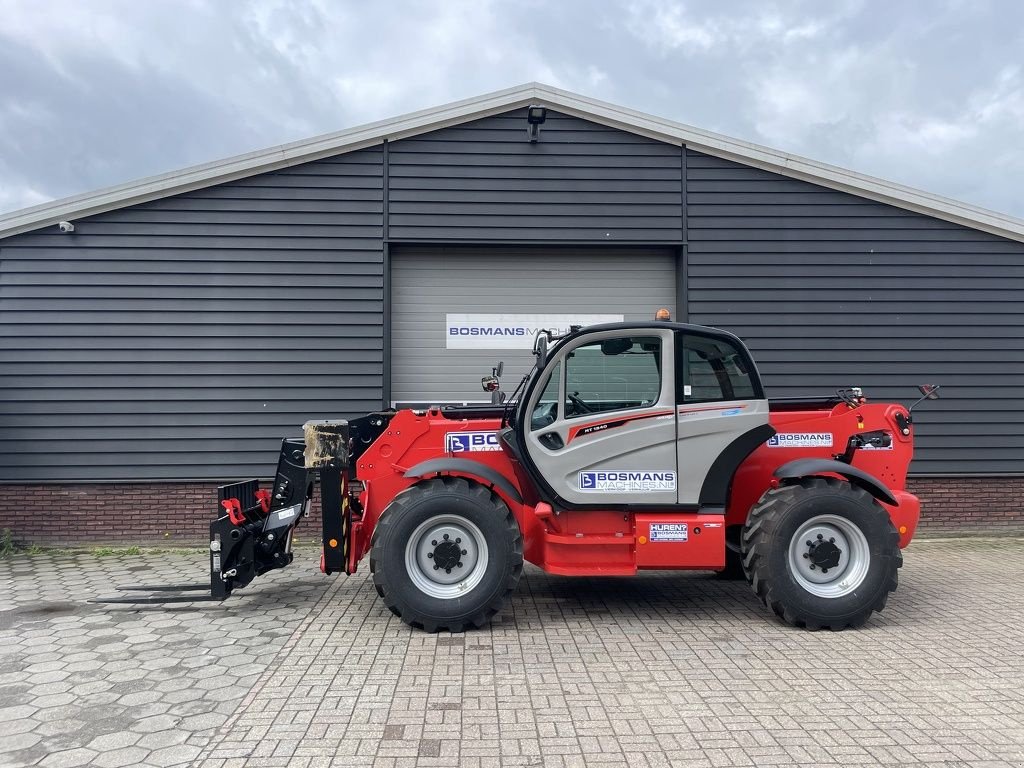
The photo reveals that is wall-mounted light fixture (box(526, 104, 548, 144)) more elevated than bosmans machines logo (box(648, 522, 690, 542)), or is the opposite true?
wall-mounted light fixture (box(526, 104, 548, 144))

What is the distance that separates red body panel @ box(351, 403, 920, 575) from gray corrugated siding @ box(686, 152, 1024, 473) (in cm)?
308

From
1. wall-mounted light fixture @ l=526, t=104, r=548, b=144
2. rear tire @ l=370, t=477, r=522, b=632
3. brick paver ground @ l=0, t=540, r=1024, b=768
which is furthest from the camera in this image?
wall-mounted light fixture @ l=526, t=104, r=548, b=144

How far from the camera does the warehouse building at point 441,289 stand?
8.55 m

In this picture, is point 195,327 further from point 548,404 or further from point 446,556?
point 548,404

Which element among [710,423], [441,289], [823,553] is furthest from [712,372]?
[441,289]

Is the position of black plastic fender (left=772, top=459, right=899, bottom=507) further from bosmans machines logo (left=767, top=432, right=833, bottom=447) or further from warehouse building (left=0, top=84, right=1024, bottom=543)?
warehouse building (left=0, top=84, right=1024, bottom=543)

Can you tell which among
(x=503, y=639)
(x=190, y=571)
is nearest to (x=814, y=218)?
(x=503, y=639)

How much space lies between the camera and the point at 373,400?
8.83 metres

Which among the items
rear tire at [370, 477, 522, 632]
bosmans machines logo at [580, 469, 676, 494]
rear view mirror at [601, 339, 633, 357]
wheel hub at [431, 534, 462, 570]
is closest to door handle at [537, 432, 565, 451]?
bosmans machines logo at [580, 469, 676, 494]

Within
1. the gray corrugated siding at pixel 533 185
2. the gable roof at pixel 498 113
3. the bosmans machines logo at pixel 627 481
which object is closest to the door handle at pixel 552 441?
the bosmans machines logo at pixel 627 481

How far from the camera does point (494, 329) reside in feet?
30.3

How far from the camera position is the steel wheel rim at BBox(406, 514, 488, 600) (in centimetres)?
537

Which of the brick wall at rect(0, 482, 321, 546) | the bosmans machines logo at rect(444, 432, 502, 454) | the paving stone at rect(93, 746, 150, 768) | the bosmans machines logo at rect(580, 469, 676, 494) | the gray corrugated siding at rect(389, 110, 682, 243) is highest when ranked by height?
the gray corrugated siding at rect(389, 110, 682, 243)

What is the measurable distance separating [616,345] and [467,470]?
62.6 inches
